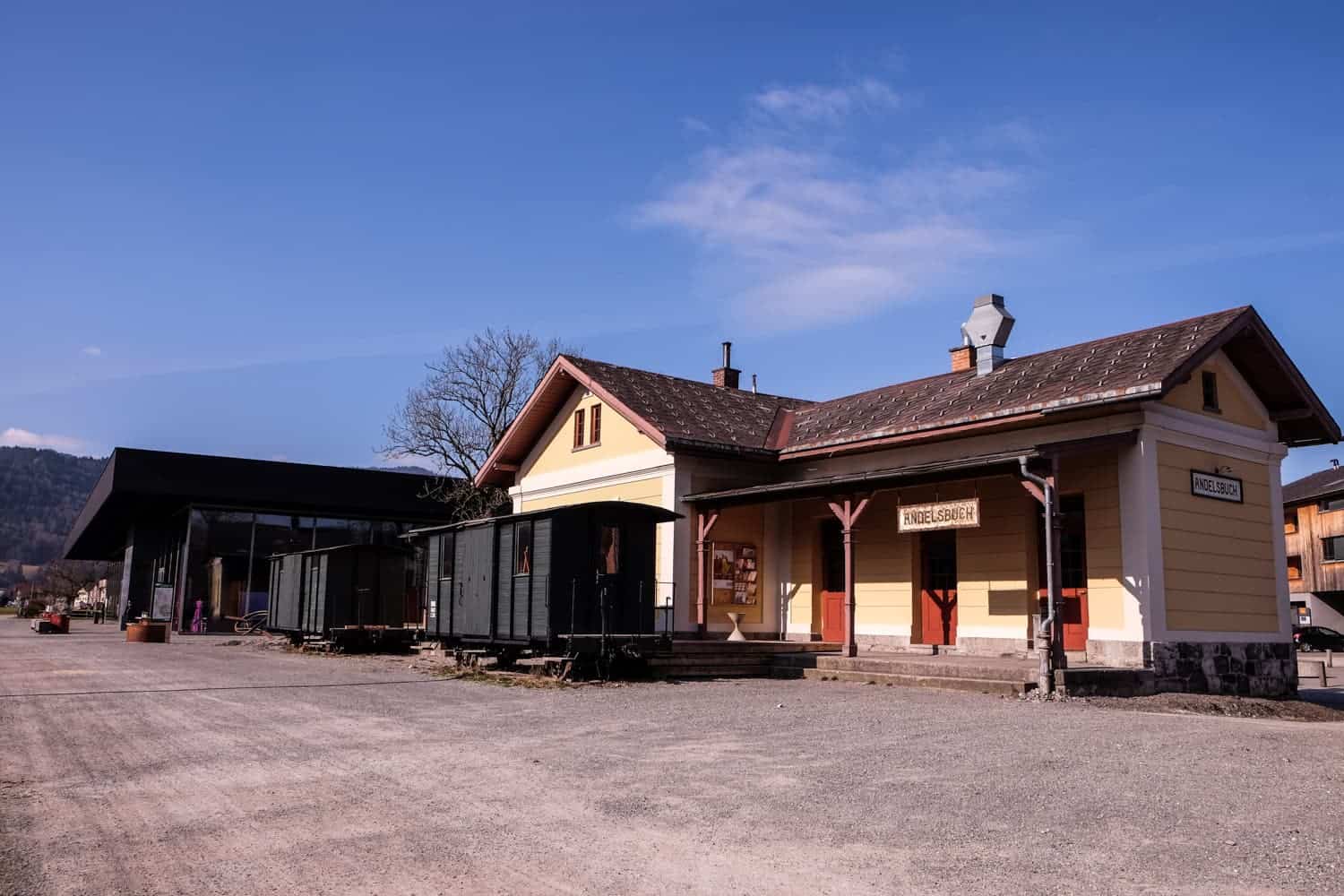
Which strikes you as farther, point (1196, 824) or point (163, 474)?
point (163, 474)

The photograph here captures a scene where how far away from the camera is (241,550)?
33312 millimetres

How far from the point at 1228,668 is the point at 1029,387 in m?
5.08

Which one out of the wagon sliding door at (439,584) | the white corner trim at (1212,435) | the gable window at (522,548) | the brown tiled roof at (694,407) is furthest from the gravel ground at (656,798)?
the brown tiled roof at (694,407)

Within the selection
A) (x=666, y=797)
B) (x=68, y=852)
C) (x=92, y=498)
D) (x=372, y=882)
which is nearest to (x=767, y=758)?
(x=666, y=797)

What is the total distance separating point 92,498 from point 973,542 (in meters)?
33.9

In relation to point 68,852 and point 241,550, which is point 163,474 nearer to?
point 241,550

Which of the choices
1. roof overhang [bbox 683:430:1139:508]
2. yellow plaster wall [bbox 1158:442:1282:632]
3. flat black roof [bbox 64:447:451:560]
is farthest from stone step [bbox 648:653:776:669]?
flat black roof [bbox 64:447:451:560]

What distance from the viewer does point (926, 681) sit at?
14227 millimetres

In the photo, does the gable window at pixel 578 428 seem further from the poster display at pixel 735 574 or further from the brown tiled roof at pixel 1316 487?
the brown tiled roof at pixel 1316 487

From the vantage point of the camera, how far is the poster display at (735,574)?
64.9ft

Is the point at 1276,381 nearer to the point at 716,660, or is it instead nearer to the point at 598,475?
the point at 716,660

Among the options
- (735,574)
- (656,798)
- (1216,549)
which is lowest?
(656,798)

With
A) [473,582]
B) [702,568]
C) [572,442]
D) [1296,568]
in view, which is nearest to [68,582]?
[572,442]

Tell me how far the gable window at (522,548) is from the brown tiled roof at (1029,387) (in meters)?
6.25
